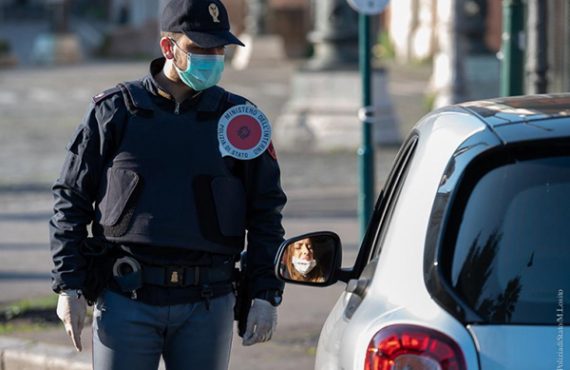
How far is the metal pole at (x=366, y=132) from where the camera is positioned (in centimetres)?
902

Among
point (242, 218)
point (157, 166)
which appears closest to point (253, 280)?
point (242, 218)

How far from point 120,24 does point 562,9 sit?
53338 mm

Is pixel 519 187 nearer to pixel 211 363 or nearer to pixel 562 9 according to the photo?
pixel 211 363

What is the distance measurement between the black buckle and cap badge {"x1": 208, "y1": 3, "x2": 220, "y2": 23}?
81 cm

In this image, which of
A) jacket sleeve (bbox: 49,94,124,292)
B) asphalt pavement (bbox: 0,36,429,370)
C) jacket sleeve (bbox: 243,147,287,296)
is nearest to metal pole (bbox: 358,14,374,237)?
asphalt pavement (bbox: 0,36,429,370)

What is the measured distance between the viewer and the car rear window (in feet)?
10.5

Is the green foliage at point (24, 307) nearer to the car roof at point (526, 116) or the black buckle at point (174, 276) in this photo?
the black buckle at point (174, 276)

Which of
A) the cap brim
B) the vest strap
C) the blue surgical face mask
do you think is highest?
the cap brim

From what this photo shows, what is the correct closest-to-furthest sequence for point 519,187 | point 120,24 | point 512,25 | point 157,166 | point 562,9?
point 519,187
point 157,166
point 512,25
point 562,9
point 120,24

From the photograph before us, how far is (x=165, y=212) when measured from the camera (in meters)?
4.18

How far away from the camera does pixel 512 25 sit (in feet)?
27.9

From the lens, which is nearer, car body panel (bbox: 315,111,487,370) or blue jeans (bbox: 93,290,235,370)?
car body panel (bbox: 315,111,487,370)

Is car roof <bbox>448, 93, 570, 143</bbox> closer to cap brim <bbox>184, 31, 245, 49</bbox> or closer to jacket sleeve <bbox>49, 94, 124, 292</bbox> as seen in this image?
cap brim <bbox>184, 31, 245, 49</bbox>

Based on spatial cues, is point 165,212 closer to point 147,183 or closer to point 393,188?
point 147,183
